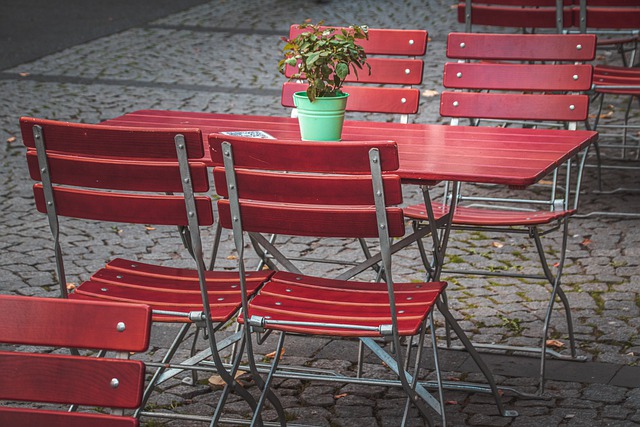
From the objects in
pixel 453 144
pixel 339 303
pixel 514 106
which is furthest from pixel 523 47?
pixel 339 303

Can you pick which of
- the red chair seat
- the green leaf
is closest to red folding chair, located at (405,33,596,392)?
the green leaf

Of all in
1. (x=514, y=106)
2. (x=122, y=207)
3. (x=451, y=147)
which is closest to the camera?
(x=122, y=207)

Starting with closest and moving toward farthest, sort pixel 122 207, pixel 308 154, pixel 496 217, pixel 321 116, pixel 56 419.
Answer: pixel 56 419 → pixel 308 154 → pixel 122 207 → pixel 321 116 → pixel 496 217

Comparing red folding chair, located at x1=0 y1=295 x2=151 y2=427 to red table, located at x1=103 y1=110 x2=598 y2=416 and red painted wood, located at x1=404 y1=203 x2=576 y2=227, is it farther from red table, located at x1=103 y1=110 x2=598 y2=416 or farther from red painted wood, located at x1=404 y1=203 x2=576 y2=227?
red painted wood, located at x1=404 y1=203 x2=576 y2=227

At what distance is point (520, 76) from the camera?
548cm

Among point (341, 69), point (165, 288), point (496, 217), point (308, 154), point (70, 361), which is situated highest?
point (341, 69)

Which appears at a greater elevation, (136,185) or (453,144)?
(136,185)

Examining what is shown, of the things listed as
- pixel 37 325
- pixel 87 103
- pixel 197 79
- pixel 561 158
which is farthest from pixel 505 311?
pixel 197 79

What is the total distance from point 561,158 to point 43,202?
6.05 ft

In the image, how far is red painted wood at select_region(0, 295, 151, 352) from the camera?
2361mm

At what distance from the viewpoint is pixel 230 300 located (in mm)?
3766

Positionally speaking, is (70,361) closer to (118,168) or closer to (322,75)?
(118,168)

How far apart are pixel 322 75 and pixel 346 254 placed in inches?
88.0

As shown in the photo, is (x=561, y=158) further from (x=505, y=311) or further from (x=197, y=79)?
(x=197, y=79)
